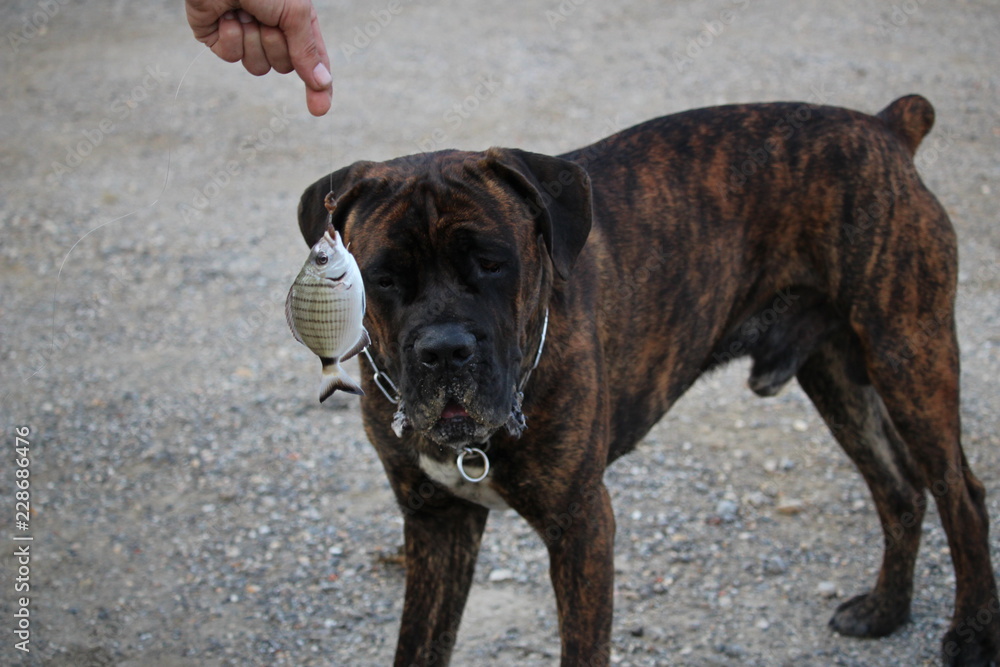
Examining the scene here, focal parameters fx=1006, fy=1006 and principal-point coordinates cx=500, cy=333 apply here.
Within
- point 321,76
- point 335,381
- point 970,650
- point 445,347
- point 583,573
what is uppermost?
point 321,76

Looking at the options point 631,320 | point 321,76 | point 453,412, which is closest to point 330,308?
point 453,412

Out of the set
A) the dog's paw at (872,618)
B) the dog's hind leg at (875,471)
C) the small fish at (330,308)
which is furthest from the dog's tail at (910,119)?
the small fish at (330,308)

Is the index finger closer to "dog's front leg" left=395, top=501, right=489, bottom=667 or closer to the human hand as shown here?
the human hand

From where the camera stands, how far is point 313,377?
538 centimetres

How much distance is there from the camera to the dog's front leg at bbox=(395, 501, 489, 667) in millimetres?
3115

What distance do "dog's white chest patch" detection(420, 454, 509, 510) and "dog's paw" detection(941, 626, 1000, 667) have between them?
175 cm

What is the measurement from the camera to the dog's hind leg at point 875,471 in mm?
3664

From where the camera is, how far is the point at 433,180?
2664 millimetres

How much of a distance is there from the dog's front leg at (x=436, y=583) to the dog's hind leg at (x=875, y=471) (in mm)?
1457

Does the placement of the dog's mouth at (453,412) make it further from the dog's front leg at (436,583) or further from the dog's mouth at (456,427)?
the dog's front leg at (436,583)

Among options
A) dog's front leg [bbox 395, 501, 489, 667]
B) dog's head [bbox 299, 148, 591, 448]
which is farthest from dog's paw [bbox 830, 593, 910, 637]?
dog's head [bbox 299, 148, 591, 448]

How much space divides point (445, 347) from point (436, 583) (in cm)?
103

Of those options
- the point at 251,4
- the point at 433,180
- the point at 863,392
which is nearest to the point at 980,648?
the point at 863,392

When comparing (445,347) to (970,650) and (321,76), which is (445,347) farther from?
(970,650)
